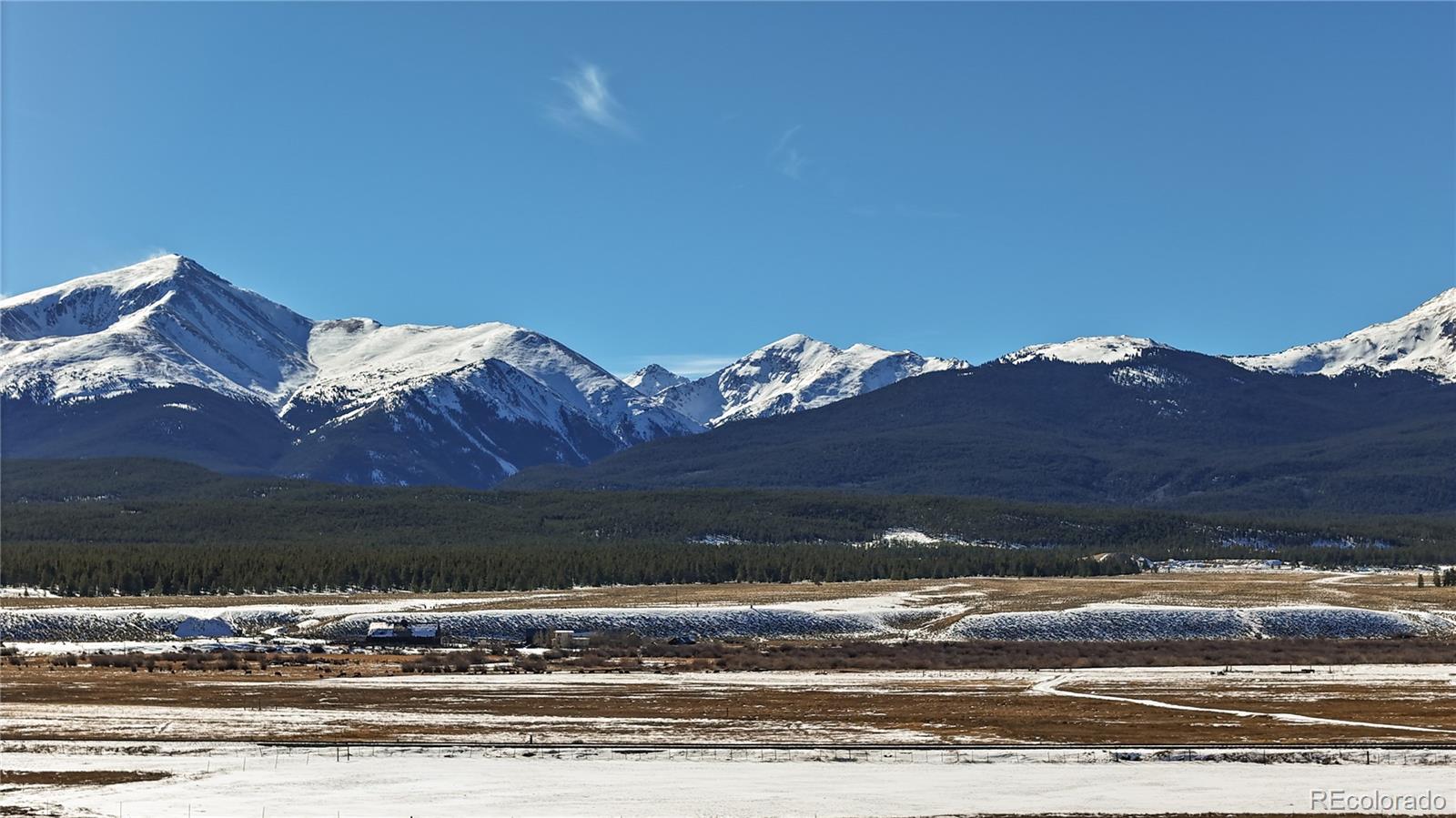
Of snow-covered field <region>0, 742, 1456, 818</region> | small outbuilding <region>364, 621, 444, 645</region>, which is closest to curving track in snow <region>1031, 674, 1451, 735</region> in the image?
snow-covered field <region>0, 742, 1456, 818</region>

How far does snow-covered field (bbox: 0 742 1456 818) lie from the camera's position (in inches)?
2071

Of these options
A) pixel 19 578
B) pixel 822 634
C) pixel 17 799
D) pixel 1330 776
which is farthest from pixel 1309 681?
pixel 19 578

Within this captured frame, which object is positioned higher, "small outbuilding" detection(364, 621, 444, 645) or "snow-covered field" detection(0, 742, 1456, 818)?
"small outbuilding" detection(364, 621, 444, 645)

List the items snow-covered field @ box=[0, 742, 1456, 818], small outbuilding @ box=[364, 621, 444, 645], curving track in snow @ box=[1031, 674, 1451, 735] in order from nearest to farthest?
snow-covered field @ box=[0, 742, 1456, 818], curving track in snow @ box=[1031, 674, 1451, 735], small outbuilding @ box=[364, 621, 444, 645]

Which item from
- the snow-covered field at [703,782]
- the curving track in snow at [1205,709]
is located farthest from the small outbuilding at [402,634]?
the snow-covered field at [703,782]

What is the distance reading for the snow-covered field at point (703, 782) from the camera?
5259 centimetres

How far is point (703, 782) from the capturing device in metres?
58.0

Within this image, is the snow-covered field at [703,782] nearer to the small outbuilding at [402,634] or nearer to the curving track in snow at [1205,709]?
the curving track in snow at [1205,709]

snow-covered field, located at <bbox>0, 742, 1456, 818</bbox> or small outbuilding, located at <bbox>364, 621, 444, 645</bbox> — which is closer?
snow-covered field, located at <bbox>0, 742, 1456, 818</bbox>

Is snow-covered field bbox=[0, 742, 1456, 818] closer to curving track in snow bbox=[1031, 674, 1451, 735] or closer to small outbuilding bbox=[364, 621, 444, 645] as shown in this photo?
curving track in snow bbox=[1031, 674, 1451, 735]

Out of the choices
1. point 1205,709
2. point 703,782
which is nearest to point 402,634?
point 1205,709

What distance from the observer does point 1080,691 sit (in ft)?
303

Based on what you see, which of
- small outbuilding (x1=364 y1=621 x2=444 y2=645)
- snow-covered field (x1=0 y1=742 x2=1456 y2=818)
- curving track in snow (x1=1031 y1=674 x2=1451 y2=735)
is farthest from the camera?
small outbuilding (x1=364 y1=621 x2=444 y2=645)

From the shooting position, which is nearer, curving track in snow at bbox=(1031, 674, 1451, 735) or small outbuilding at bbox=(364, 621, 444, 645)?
curving track in snow at bbox=(1031, 674, 1451, 735)
